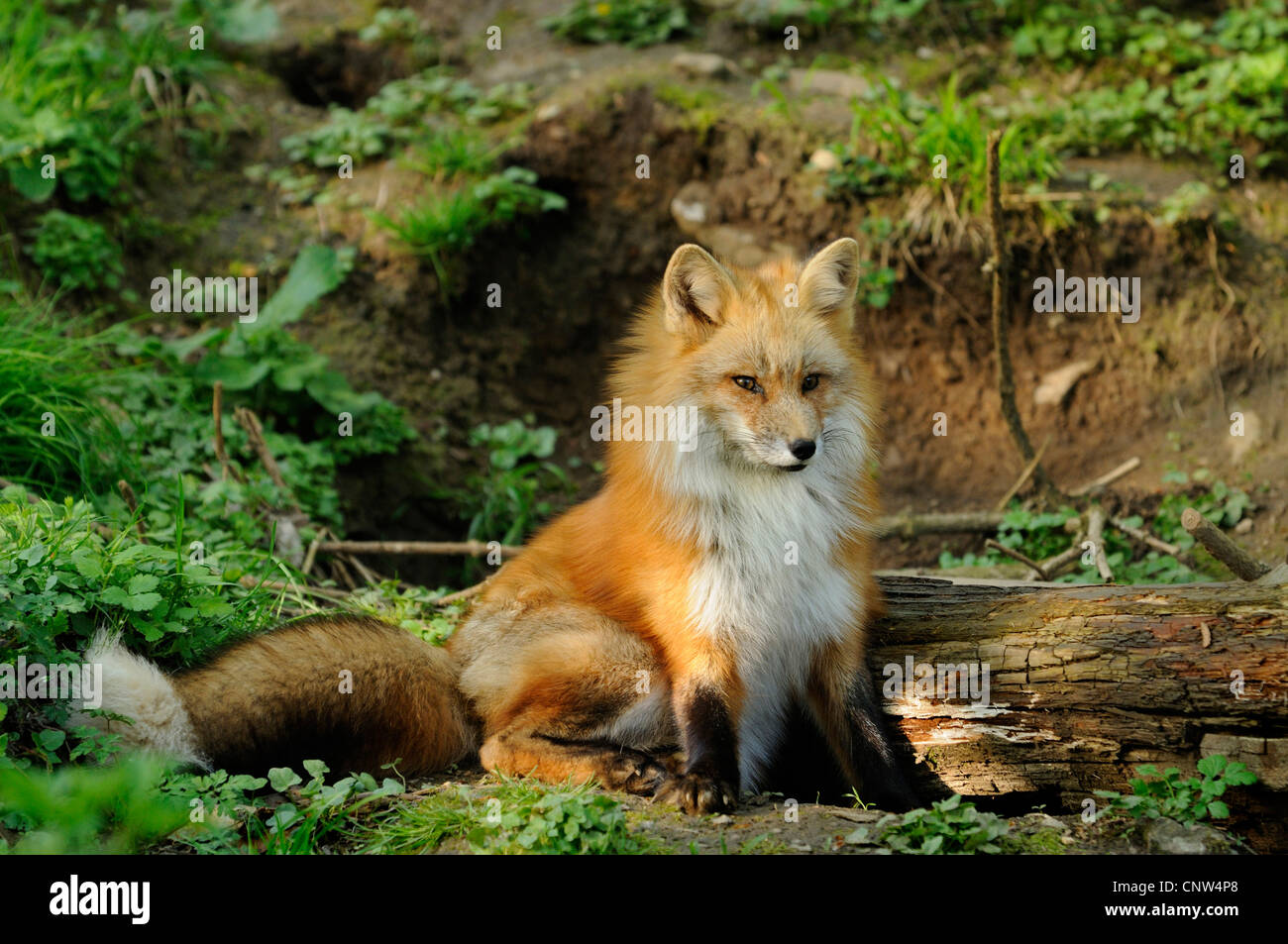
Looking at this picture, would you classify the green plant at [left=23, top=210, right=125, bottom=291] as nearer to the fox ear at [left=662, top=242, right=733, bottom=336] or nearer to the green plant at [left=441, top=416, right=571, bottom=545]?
the green plant at [left=441, top=416, right=571, bottom=545]

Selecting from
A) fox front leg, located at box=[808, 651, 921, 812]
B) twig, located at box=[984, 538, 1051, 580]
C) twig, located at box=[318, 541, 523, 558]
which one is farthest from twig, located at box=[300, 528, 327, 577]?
twig, located at box=[984, 538, 1051, 580]

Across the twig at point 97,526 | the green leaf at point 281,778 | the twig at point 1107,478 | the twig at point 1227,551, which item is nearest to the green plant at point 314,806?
the green leaf at point 281,778

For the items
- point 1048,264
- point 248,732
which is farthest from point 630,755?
point 1048,264

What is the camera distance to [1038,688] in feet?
13.6

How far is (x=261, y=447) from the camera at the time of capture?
21.1ft

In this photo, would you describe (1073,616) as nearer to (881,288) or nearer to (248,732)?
(248,732)

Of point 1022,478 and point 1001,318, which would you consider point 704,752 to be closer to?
point 1001,318

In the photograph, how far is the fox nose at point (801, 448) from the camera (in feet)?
13.0

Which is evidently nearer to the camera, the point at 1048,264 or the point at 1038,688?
the point at 1038,688

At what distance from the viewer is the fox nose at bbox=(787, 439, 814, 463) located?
3.96 m

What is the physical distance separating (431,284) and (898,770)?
5393 mm

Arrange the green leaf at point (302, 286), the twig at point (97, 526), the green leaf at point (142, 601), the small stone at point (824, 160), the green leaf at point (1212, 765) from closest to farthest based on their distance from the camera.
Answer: the green leaf at point (1212, 765), the green leaf at point (142, 601), the twig at point (97, 526), the green leaf at point (302, 286), the small stone at point (824, 160)

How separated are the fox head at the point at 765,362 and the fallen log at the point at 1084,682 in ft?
2.91

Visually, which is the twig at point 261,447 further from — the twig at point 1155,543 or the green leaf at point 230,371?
the twig at point 1155,543
